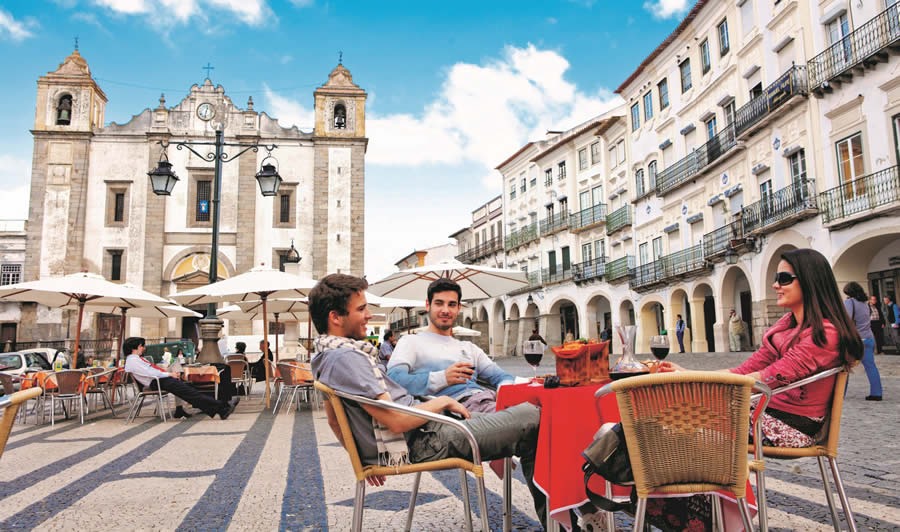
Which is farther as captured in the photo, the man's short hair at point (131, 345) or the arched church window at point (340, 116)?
the arched church window at point (340, 116)

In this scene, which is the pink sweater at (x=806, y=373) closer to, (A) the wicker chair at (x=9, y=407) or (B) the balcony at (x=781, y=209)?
(A) the wicker chair at (x=9, y=407)

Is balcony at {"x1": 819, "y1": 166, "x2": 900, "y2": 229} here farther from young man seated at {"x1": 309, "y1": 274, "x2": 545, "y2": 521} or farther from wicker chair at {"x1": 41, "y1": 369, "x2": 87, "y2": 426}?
wicker chair at {"x1": 41, "y1": 369, "x2": 87, "y2": 426}

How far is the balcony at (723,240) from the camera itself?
19.4 m

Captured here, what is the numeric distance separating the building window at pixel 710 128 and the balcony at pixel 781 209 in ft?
12.8

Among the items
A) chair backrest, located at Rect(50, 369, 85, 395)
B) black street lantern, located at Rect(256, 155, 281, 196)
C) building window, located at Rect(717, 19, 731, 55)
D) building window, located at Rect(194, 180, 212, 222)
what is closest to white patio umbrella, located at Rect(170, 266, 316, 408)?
black street lantern, located at Rect(256, 155, 281, 196)

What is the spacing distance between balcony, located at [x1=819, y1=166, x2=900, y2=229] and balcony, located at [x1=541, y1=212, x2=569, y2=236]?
19.5m

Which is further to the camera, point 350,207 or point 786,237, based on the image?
point 350,207

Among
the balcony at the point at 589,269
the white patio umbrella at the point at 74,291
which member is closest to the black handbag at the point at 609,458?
the white patio umbrella at the point at 74,291

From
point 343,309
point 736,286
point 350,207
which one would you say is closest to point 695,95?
point 736,286

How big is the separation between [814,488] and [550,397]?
257 cm

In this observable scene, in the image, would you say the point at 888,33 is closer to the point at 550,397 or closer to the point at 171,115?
the point at 550,397

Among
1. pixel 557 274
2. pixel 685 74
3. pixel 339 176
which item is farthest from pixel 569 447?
pixel 557 274

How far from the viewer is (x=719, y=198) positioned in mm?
21234

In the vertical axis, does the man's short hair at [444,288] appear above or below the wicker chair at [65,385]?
above
